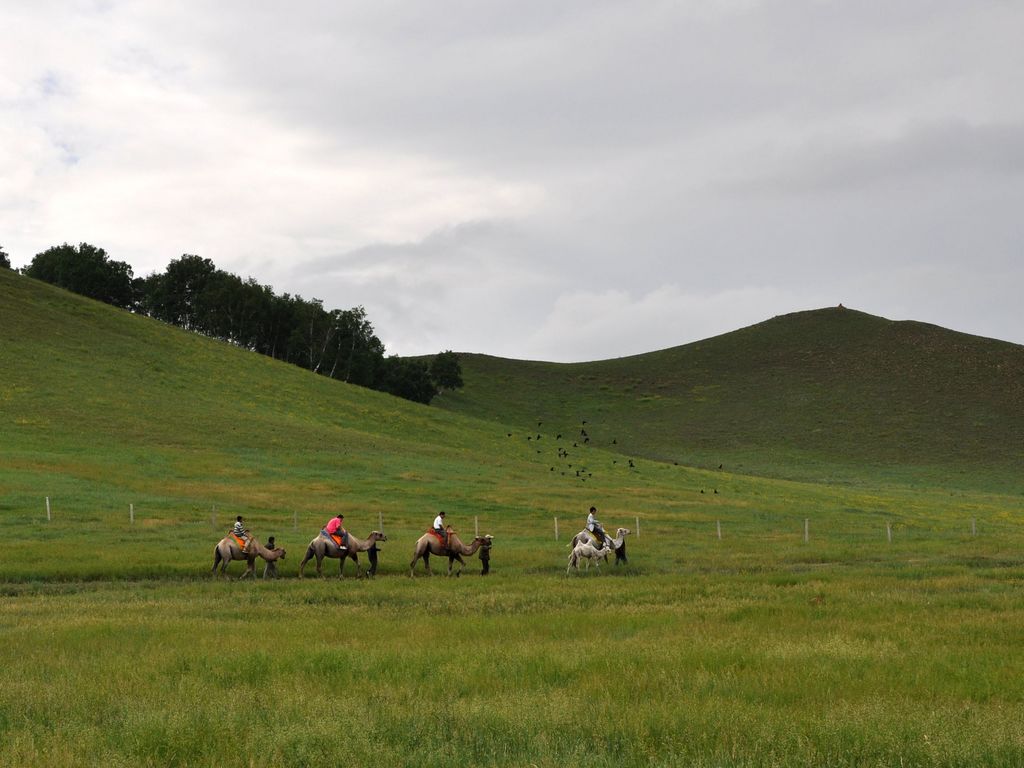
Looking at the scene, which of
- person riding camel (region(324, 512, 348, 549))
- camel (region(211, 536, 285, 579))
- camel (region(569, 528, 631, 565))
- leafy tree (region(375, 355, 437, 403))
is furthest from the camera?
leafy tree (region(375, 355, 437, 403))

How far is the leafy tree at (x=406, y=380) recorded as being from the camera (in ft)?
417

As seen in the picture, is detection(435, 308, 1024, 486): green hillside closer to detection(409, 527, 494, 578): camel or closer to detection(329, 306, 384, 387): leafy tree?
detection(329, 306, 384, 387): leafy tree

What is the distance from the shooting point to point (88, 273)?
135500 millimetres

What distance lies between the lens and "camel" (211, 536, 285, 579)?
2925cm

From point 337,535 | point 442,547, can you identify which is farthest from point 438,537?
point 337,535

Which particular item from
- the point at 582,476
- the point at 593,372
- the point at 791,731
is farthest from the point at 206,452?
the point at 593,372

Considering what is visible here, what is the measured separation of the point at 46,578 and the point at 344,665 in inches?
686

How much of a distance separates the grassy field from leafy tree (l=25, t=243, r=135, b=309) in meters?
81.3

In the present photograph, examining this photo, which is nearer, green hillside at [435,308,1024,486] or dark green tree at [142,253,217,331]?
green hillside at [435,308,1024,486]

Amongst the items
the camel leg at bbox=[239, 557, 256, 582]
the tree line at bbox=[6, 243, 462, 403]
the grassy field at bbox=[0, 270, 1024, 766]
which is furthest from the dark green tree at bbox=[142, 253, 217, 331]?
the camel leg at bbox=[239, 557, 256, 582]

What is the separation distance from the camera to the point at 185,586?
26.7m

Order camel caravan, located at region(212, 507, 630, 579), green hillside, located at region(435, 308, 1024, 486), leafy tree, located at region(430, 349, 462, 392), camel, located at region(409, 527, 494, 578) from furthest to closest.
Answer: leafy tree, located at region(430, 349, 462, 392) → green hillside, located at region(435, 308, 1024, 486) → camel, located at region(409, 527, 494, 578) → camel caravan, located at region(212, 507, 630, 579)

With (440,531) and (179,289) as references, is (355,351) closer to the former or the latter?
(179,289)

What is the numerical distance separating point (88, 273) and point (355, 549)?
118788 millimetres
